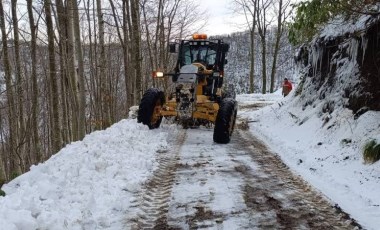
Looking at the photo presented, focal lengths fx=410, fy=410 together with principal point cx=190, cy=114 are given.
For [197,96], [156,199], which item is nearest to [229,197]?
[156,199]

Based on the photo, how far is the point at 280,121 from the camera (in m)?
12.0

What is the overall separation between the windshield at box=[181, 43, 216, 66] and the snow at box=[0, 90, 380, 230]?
8.47 ft

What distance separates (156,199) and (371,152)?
11.5ft

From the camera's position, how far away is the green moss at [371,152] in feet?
20.6

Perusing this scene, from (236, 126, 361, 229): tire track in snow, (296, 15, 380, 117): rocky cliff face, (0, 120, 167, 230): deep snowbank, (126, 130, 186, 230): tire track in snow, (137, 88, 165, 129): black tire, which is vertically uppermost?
(296, 15, 380, 117): rocky cliff face

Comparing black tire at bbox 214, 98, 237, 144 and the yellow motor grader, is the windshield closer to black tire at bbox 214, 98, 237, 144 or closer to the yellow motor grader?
the yellow motor grader

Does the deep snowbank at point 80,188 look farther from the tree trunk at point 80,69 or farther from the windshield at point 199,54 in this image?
the tree trunk at point 80,69

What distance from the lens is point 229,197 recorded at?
5.11 m

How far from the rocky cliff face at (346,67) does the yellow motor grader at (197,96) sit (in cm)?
245

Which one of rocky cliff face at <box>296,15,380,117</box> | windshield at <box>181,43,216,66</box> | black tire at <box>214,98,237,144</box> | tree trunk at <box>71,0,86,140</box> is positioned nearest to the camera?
rocky cliff face at <box>296,15,380,117</box>

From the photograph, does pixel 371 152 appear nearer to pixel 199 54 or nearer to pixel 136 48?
pixel 199 54

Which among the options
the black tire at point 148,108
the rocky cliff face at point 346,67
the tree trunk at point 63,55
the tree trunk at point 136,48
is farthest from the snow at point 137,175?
the tree trunk at point 136,48

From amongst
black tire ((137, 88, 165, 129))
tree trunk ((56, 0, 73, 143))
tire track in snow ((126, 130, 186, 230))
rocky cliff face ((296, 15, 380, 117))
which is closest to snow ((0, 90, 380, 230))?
tire track in snow ((126, 130, 186, 230))

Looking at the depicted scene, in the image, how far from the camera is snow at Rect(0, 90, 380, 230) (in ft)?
13.9
